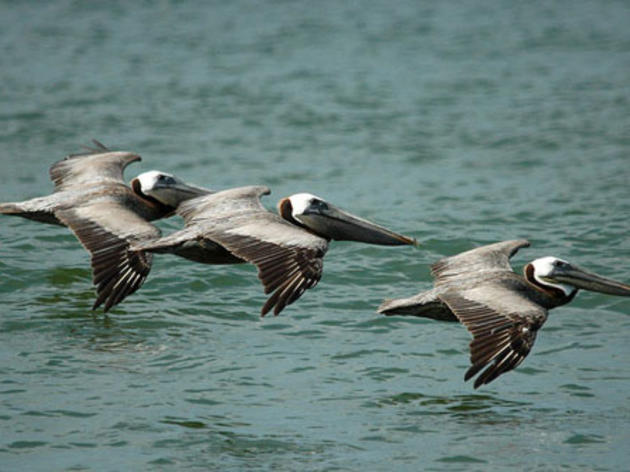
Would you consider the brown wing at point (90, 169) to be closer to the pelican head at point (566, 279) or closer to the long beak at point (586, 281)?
the pelican head at point (566, 279)

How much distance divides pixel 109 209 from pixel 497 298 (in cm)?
371

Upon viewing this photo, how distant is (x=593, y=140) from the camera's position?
1830cm

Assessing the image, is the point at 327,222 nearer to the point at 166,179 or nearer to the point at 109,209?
the point at 166,179

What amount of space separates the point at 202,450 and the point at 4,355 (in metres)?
2.74

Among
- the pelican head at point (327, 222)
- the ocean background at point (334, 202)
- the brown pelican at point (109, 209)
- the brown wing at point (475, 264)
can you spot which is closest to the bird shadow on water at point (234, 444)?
the ocean background at point (334, 202)

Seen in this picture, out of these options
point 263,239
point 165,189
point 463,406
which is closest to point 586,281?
point 463,406

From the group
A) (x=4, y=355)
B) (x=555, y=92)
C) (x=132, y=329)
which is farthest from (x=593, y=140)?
(x=4, y=355)

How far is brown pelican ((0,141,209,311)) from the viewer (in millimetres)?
10578

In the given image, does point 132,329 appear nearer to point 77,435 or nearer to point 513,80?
point 77,435

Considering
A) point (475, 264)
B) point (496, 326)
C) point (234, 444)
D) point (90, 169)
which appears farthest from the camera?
point (90, 169)

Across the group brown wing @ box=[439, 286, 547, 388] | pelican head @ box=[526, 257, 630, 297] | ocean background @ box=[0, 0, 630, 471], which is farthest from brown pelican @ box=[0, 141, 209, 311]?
pelican head @ box=[526, 257, 630, 297]

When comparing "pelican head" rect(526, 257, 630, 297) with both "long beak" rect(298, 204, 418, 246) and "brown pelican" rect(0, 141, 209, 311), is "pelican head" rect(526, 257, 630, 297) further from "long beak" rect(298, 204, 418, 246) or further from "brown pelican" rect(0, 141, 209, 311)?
"brown pelican" rect(0, 141, 209, 311)

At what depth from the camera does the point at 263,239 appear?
1005 centimetres

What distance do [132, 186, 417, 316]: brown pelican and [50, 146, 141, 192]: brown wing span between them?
4.21 ft
